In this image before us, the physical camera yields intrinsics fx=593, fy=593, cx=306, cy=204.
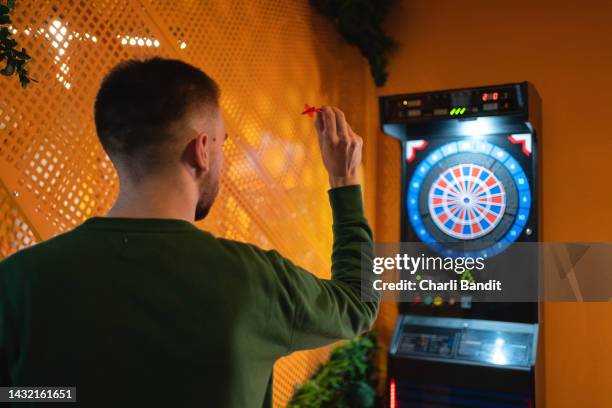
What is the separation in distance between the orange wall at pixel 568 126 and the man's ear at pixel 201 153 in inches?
119

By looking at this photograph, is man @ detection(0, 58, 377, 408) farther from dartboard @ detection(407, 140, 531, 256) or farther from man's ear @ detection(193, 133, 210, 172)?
dartboard @ detection(407, 140, 531, 256)

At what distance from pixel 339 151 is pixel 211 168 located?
0.28 meters

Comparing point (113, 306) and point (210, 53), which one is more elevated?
point (210, 53)

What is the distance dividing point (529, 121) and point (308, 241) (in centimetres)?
143

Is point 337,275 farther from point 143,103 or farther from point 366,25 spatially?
point 366,25

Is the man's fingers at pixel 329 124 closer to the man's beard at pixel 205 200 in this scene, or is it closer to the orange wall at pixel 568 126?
the man's beard at pixel 205 200

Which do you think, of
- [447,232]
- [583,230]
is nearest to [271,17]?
[447,232]

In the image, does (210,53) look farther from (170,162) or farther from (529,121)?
(170,162)

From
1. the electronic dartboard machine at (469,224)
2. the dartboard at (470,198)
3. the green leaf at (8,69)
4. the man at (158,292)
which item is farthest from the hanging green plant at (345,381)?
the man at (158,292)

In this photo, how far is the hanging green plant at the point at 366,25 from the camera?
151 inches

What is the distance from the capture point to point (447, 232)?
3209mm

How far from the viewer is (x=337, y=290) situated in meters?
1.10

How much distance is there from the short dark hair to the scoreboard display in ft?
7.10

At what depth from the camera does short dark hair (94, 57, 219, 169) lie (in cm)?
104
